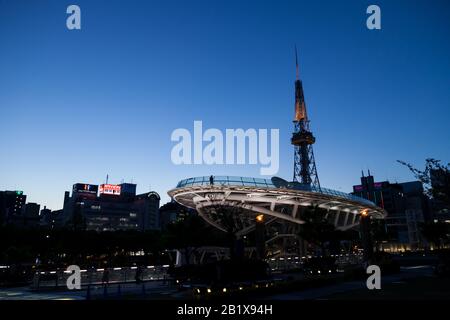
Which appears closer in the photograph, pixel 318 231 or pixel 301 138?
pixel 318 231

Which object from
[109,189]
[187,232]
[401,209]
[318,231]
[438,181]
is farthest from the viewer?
[109,189]

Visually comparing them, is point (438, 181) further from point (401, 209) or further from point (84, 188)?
point (84, 188)

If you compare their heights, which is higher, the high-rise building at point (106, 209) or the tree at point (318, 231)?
the high-rise building at point (106, 209)

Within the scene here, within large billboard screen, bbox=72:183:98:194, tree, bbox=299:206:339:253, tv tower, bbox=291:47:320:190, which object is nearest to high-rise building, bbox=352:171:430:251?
tv tower, bbox=291:47:320:190

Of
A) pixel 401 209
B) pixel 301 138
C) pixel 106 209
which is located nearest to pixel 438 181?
pixel 301 138

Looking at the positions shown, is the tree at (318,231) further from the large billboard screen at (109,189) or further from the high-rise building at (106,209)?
the large billboard screen at (109,189)

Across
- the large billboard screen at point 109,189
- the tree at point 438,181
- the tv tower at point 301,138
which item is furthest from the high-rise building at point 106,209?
the tree at point 438,181

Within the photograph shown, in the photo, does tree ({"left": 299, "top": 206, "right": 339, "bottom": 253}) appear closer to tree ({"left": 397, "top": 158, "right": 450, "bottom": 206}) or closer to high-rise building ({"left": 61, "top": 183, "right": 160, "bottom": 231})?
tree ({"left": 397, "top": 158, "right": 450, "bottom": 206})

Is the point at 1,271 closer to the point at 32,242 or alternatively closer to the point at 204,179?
the point at 204,179

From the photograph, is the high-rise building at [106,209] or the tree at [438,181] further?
the high-rise building at [106,209]

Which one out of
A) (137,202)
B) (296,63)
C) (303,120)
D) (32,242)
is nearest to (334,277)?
(32,242)

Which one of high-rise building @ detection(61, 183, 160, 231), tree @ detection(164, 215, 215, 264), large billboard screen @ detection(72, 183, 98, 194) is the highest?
large billboard screen @ detection(72, 183, 98, 194)

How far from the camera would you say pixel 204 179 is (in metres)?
43.6

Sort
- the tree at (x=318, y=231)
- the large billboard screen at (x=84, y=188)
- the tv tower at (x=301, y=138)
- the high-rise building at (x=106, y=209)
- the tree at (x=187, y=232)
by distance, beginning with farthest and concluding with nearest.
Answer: the large billboard screen at (x=84, y=188)
the high-rise building at (x=106, y=209)
the tv tower at (x=301, y=138)
the tree at (x=187, y=232)
the tree at (x=318, y=231)
